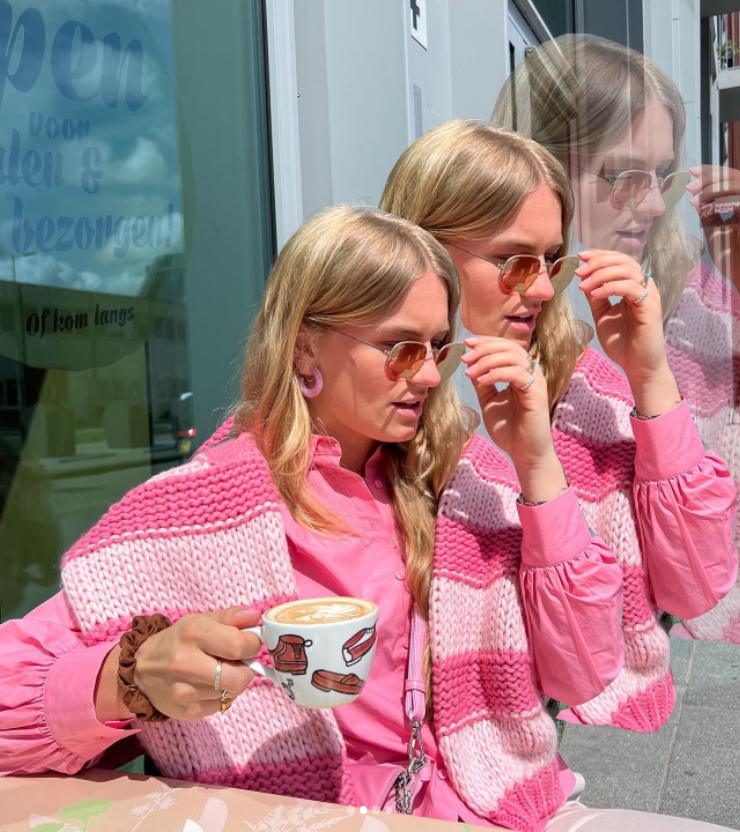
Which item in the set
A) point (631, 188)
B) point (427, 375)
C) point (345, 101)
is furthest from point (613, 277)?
point (345, 101)

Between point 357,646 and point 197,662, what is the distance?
217 mm

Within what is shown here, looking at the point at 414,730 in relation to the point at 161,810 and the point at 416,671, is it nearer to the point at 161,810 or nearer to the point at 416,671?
the point at 416,671

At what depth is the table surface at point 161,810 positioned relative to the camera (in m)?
1.14

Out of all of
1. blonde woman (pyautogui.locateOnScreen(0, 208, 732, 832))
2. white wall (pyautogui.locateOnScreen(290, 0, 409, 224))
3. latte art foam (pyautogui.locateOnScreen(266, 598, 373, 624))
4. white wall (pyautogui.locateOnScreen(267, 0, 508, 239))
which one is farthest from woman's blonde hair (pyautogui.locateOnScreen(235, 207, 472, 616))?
white wall (pyautogui.locateOnScreen(290, 0, 409, 224))

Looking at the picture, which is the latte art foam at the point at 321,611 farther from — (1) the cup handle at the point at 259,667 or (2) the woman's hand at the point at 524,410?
(2) the woman's hand at the point at 524,410

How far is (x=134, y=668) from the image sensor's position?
4.07ft

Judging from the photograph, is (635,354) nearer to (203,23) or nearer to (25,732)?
(25,732)

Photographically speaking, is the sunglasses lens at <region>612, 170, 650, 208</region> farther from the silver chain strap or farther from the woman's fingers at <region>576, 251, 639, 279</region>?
the silver chain strap

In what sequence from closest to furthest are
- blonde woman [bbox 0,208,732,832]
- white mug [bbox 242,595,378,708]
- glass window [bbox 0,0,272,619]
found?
white mug [bbox 242,595,378,708]
blonde woman [bbox 0,208,732,832]
glass window [bbox 0,0,272,619]

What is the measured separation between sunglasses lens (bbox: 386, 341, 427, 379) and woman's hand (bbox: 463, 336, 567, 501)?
0.09 meters

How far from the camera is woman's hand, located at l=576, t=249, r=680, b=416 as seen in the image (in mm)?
1492

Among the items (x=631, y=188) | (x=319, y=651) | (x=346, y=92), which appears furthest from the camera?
(x=346, y=92)

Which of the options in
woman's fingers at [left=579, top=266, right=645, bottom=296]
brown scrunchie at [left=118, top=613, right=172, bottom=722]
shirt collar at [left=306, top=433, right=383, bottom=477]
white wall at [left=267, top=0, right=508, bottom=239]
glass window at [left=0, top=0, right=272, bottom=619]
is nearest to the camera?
brown scrunchie at [left=118, top=613, right=172, bottom=722]

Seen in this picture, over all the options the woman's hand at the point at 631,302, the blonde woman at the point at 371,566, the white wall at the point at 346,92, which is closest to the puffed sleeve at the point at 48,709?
the blonde woman at the point at 371,566
